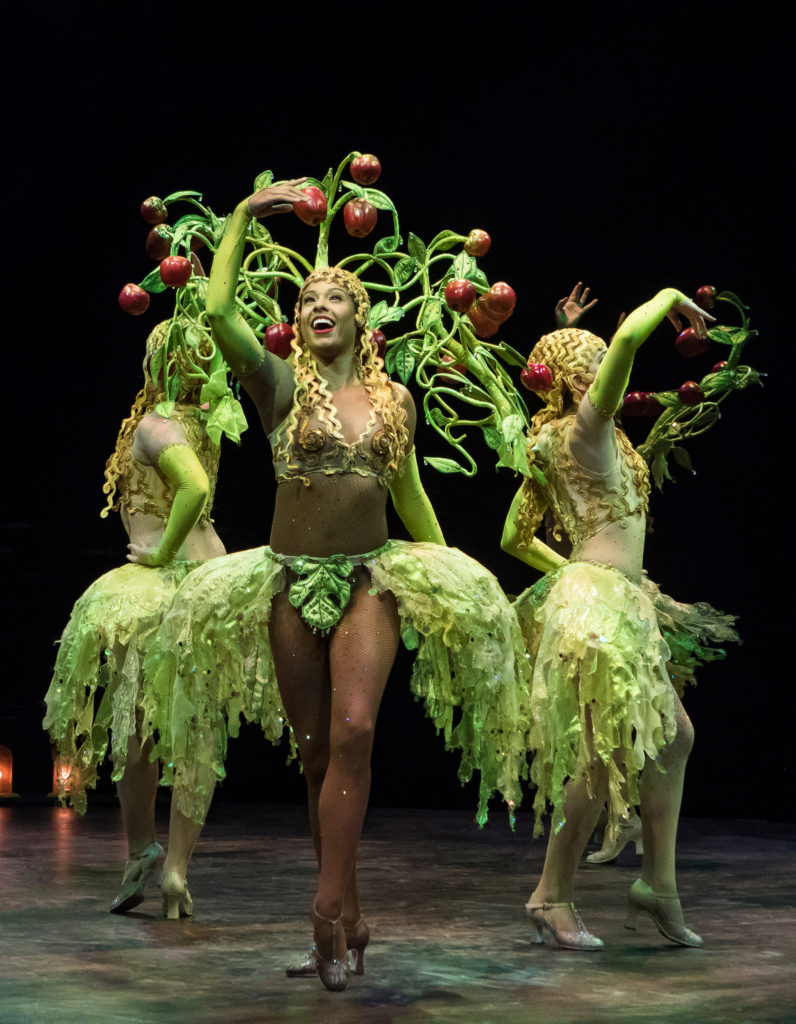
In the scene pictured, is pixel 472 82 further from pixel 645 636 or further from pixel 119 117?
pixel 645 636

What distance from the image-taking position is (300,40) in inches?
208

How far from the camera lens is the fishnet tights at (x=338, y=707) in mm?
2455

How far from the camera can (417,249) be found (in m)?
3.27

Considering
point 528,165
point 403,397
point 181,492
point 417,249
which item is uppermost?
point 528,165

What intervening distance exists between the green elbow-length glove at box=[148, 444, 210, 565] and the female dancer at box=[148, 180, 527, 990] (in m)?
0.75

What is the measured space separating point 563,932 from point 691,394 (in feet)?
4.42

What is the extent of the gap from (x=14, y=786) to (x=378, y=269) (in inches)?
117

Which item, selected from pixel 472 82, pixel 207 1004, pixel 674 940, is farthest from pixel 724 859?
pixel 472 82

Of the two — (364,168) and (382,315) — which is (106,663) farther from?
(364,168)

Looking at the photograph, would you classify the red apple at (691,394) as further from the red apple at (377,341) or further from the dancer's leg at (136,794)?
the dancer's leg at (136,794)

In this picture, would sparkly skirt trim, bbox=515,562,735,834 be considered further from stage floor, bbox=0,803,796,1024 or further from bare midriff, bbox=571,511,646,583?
stage floor, bbox=0,803,796,1024

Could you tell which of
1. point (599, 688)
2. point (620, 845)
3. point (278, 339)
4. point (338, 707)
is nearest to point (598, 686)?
point (599, 688)

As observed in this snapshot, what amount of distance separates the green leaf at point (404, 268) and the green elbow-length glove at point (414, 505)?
0.62 metres

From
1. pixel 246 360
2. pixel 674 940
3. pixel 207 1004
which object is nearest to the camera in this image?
pixel 207 1004
